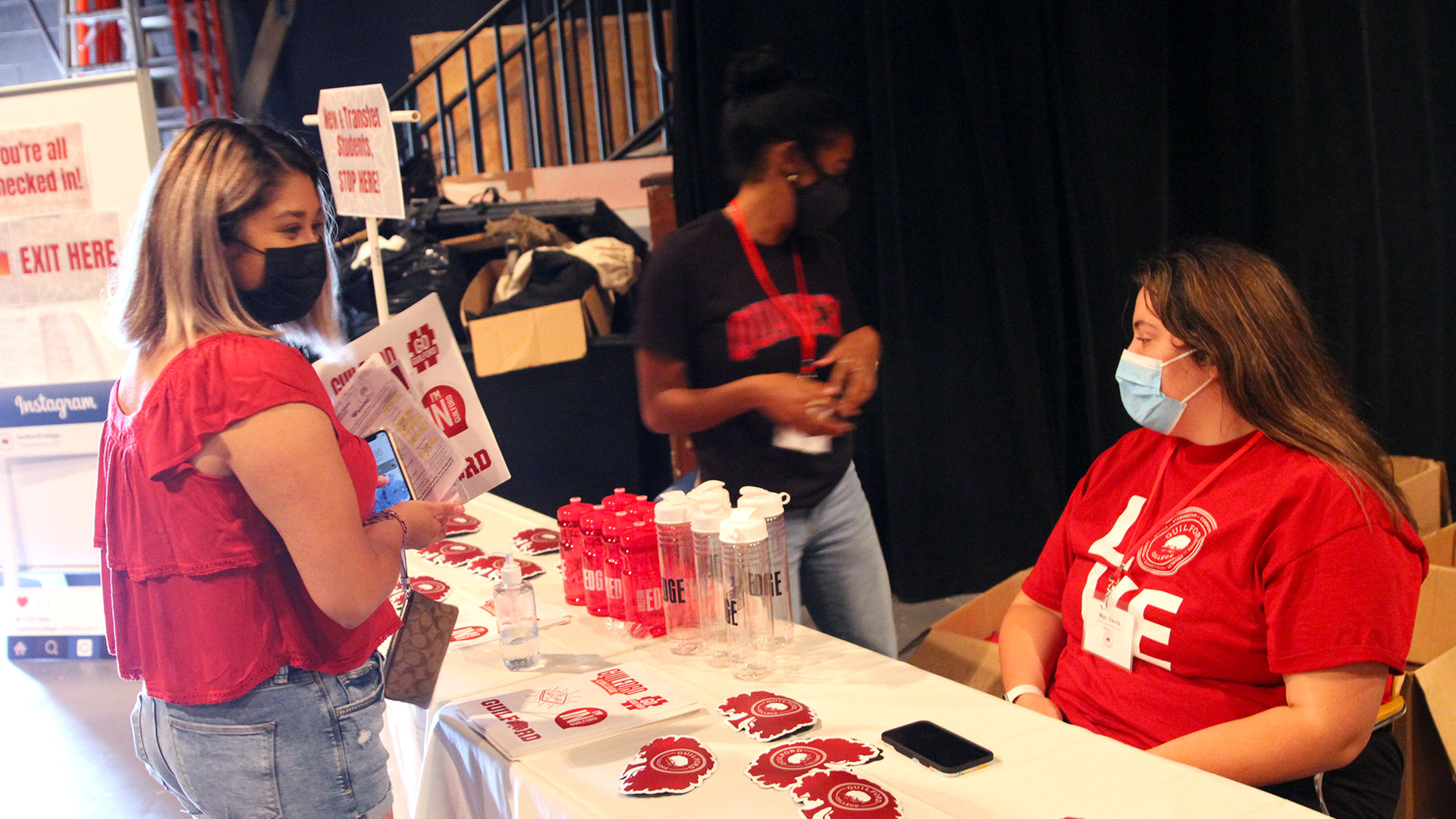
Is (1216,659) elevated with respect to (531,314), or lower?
lower

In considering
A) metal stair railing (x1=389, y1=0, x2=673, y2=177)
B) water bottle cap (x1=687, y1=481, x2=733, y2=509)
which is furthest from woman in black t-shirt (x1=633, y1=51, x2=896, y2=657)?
metal stair railing (x1=389, y1=0, x2=673, y2=177)

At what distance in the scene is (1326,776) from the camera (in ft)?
4.54

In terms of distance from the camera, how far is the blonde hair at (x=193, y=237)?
112cm

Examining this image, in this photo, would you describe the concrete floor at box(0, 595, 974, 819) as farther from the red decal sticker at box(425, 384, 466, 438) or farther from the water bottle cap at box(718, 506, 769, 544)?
the water bottle cap at box(718, 506, 769, 544)

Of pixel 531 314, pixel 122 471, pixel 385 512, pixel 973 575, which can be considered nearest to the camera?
pixel 122 471

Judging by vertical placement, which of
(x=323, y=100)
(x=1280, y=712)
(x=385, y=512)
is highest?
(x=323, y=100)

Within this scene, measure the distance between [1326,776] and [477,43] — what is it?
610 cm

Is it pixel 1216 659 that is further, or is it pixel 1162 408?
pixel 1162 408

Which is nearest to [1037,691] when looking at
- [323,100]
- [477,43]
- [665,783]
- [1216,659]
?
[1216,659]

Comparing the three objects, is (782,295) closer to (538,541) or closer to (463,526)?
(538,541)

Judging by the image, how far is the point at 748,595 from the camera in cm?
150

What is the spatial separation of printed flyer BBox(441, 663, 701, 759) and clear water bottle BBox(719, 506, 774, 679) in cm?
12

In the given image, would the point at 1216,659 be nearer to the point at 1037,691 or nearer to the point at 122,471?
the point at 1037,691

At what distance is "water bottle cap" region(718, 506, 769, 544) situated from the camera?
141 centimetres
